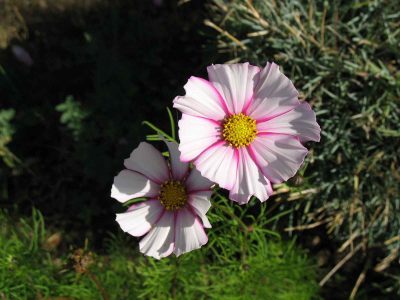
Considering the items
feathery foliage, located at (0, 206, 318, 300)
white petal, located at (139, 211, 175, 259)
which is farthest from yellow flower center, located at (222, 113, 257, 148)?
feathery foliage, located at (0, 206, 318, 300)

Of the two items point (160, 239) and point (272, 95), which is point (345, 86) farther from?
point (160, 239)

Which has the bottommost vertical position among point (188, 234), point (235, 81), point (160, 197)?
point (188, 234)

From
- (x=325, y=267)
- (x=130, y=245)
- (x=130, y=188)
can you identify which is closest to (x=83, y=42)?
(x=130, y=245)

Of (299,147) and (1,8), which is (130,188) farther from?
(1,8)

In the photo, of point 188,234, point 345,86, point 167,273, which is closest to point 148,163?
point 188,234

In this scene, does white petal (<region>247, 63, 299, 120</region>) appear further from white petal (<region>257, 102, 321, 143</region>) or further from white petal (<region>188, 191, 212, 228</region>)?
white petal (<region>188, 191, 212, 228</region>)
